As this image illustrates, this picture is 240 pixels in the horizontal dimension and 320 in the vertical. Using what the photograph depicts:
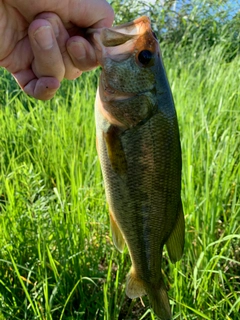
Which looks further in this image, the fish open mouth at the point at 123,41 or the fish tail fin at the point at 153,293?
the fish tail fin at the point at 153,293

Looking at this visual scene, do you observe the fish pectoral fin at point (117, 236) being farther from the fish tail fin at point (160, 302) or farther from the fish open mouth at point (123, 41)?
the fish open mouth at point (123, 41)

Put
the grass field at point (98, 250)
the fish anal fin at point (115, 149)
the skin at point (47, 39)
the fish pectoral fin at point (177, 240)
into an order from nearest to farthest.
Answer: the fish anal fin at point (115, 149) → the fish pectoral fin at point (177, 240) → the skin at point (47, 39) → the grass field at point (98, 250)

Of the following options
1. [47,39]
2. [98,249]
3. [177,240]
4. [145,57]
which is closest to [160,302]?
[177,240]

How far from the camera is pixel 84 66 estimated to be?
1.44 meters

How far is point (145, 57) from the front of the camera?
1.24 m

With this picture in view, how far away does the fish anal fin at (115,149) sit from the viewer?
3.85ft

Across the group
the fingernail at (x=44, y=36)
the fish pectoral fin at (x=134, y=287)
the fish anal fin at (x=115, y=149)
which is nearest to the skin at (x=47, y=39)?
the fingernail at (x=44, y=36)

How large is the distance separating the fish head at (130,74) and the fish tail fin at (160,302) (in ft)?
1.93

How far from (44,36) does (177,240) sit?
2.71 feet

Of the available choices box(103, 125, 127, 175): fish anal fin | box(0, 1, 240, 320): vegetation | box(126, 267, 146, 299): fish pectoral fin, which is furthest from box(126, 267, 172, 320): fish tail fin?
box(103, 125, 127, 175): fish anal fin

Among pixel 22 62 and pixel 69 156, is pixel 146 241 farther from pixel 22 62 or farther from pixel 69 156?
pixel 69 156

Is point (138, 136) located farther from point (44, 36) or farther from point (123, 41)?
point (44, 36)

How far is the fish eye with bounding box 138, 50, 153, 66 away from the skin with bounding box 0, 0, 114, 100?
0.69ft

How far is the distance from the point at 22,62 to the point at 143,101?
63 centimetres
